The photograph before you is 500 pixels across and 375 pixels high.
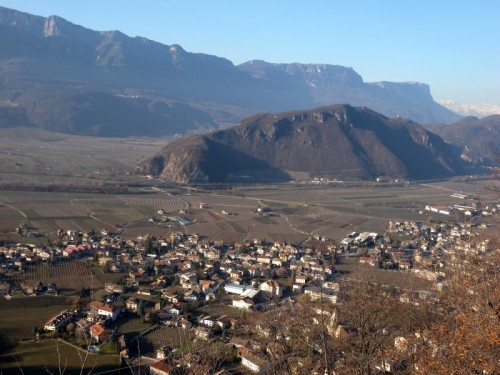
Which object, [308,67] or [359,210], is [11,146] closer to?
[359,210]

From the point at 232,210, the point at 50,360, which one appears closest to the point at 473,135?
the point at 232,210

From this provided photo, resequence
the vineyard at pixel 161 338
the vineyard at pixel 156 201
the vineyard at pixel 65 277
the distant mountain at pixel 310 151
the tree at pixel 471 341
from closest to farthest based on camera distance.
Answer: the tree at pixel 471 341 → the vineyard at pixel 161 338 → the vineyard at pixel 65 277 → the vineyard at pixel 156 201 → the distant mountain at pixel 310 151

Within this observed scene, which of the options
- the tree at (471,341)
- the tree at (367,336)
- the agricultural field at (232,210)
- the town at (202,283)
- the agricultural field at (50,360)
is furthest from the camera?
the agricultural field at (232,210)

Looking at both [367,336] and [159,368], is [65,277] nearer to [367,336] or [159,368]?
[159,368]

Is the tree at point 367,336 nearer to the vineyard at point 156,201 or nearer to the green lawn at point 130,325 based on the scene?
the green lawn at point 130,325

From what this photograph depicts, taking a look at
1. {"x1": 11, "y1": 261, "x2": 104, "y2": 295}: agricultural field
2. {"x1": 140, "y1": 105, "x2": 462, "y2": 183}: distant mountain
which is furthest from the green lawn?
{"x1": 140, "y1": 105, "x2": 462, "y2": 183}: distant mountain

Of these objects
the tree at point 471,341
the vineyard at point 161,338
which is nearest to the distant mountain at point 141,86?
the vineyard at point 161,338

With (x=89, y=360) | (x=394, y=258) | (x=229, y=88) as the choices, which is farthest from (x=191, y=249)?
(x=229, y=88)
